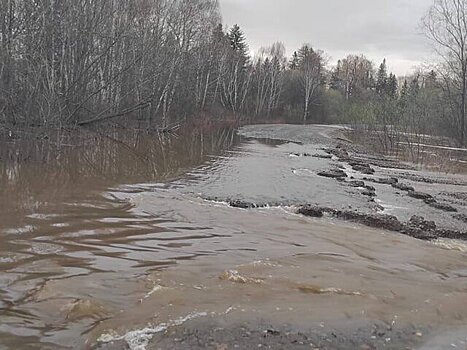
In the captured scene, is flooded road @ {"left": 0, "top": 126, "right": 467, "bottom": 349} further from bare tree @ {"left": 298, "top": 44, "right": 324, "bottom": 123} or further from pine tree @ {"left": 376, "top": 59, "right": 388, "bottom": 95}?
pine tree @ {"left": 376, "top": 59, "right": 388, "bottom": 95}

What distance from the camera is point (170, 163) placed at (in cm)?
1914

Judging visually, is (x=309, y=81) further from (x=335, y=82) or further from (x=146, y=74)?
(x=146, y=74)

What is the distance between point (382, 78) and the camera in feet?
368

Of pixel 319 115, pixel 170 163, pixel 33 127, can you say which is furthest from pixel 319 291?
pixel 319 115

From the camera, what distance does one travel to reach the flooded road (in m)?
4.98

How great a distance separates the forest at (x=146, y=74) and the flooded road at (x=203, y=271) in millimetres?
10118

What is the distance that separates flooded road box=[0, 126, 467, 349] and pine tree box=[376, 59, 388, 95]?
91.6 metres

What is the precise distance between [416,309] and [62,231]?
584 cm

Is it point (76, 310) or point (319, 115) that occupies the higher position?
point (319, 115)

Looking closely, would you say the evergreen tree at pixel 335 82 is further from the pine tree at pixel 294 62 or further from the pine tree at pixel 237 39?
the pine tree at pixel 237 39

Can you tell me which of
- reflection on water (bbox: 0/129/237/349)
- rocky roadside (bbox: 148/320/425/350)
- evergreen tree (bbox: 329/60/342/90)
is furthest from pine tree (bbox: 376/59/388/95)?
rocky roadside (bbox: 148/320/425/350)

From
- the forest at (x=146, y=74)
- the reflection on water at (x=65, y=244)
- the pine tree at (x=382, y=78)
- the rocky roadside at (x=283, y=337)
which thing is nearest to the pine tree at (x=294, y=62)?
the pine tree at (x=382, y=78)

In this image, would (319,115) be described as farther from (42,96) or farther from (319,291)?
(319,291)

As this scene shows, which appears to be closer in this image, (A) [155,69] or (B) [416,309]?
(B) [416,309]
